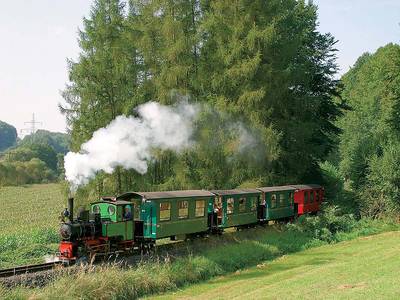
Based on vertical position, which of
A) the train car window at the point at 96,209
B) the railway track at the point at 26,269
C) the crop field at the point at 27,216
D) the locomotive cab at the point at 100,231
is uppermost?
the train car window at the point at 96,209

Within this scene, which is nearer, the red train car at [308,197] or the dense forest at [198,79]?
the dense forest at [198,79]

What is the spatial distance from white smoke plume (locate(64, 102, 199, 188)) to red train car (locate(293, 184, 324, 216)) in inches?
349

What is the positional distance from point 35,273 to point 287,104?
24.0m

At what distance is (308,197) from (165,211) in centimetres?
1603

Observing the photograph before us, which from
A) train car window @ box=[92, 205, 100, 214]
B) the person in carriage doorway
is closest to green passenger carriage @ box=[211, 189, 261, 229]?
the person in carriage doorway

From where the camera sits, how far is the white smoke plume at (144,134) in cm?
2742

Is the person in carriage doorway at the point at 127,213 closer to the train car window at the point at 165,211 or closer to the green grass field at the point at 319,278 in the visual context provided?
the train car window at the point at 165,211

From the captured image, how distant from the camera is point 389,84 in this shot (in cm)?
4309

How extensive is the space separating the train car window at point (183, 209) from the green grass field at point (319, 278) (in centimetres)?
428

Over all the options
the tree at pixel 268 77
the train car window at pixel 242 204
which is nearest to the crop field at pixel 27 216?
the train car window at pixel 242 204

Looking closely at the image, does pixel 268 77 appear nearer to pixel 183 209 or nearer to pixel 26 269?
pixel 183 209

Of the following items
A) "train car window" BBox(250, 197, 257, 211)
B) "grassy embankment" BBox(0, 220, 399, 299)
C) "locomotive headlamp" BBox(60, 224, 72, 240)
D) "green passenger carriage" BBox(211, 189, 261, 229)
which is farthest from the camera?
"train car window" BBox(250, 197, 257, 211)

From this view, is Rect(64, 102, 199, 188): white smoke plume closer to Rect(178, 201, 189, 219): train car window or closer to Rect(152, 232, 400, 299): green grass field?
Rect(178, 201, 189, 219): train car window

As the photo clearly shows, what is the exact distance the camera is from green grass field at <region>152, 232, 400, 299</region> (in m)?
14.5
